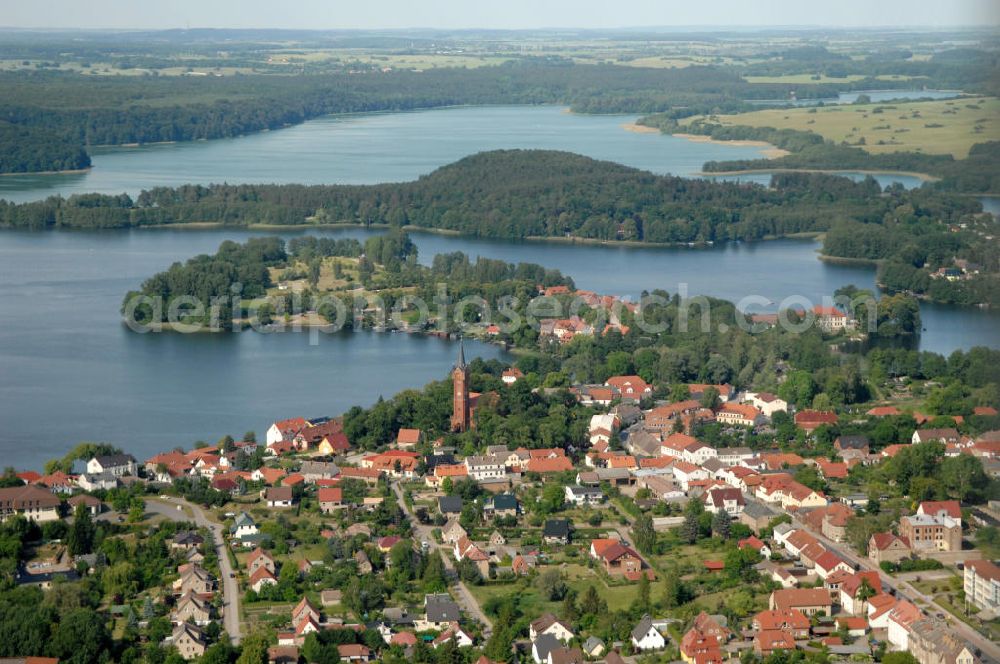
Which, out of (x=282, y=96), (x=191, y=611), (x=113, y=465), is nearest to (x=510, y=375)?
(x=113, y=465)

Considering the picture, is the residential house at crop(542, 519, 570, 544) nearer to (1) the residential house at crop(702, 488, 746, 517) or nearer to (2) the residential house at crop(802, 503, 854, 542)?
(1) the residential house at crop(702, 488, 746, 517)

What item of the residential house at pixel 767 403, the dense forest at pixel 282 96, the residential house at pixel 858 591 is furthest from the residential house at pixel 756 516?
the dense forest at pixel 282 96

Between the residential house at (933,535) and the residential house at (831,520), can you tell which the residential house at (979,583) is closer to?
the residential house at (933,535)

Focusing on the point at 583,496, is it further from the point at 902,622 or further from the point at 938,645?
the point at 938,645

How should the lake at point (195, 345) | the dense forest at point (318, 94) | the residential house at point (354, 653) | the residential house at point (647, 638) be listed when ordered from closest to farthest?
1. the residential house at point (354, 653)
2. the residential house at point (647, 638)
3. the lake at point (195, 345)
4. the dense forest at point (318, 94)

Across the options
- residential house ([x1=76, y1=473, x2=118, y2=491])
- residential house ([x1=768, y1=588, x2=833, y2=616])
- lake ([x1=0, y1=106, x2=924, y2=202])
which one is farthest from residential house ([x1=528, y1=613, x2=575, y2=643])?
lake ([x1=0, y1=106, x2=924, y2=202])
